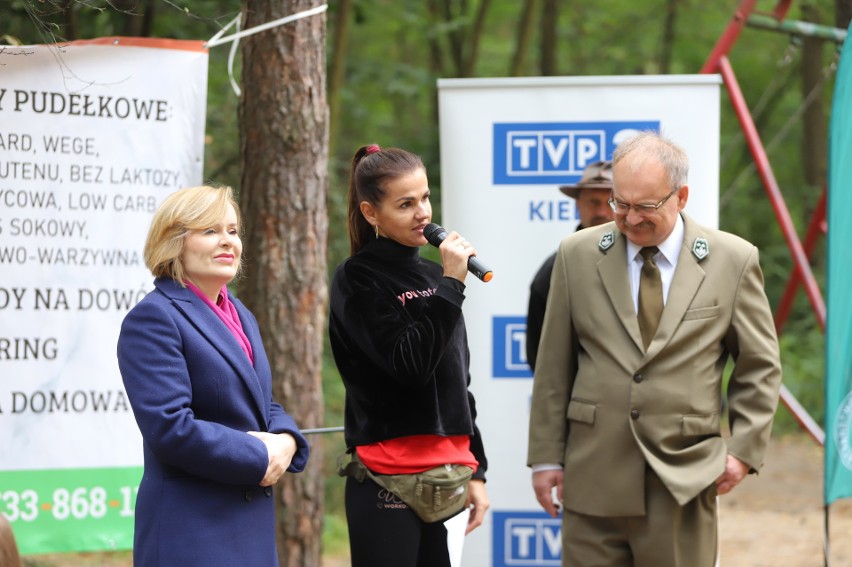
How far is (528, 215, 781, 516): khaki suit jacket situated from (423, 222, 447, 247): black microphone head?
546 mm

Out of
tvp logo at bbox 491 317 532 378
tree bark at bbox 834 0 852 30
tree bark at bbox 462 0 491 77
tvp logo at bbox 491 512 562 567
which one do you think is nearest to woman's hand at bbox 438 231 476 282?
tvp logo at bbox 491 317 532 378

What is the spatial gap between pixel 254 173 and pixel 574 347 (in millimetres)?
1854

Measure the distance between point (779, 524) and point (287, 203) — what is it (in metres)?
5.73

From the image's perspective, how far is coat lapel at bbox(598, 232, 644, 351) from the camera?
11.2 ft

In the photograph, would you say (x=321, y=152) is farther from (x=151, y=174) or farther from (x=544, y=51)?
(x=544, y=51)

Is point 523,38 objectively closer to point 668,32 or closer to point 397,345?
point 668,32

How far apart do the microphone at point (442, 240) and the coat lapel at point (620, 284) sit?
520 millimetres

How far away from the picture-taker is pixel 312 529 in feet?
16.3

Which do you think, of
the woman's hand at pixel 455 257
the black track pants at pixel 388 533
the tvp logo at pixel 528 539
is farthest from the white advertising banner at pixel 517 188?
the woman's hand at pixel 455 257

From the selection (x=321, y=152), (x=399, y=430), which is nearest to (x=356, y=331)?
(x=399, y=430)

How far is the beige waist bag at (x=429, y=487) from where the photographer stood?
3238 mm

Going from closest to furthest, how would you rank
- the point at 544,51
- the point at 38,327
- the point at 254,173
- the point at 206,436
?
1. the point at 206,436
2. the point at 38,327
3. the point at 254,173
4. the point at 544,51

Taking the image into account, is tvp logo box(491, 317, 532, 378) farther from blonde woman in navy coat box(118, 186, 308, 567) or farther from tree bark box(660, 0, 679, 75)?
tree bark box(660, 0, 679, 75)

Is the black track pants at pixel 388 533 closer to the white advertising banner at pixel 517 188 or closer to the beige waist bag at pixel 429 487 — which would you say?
the beige waist bag at pixel 429 487
